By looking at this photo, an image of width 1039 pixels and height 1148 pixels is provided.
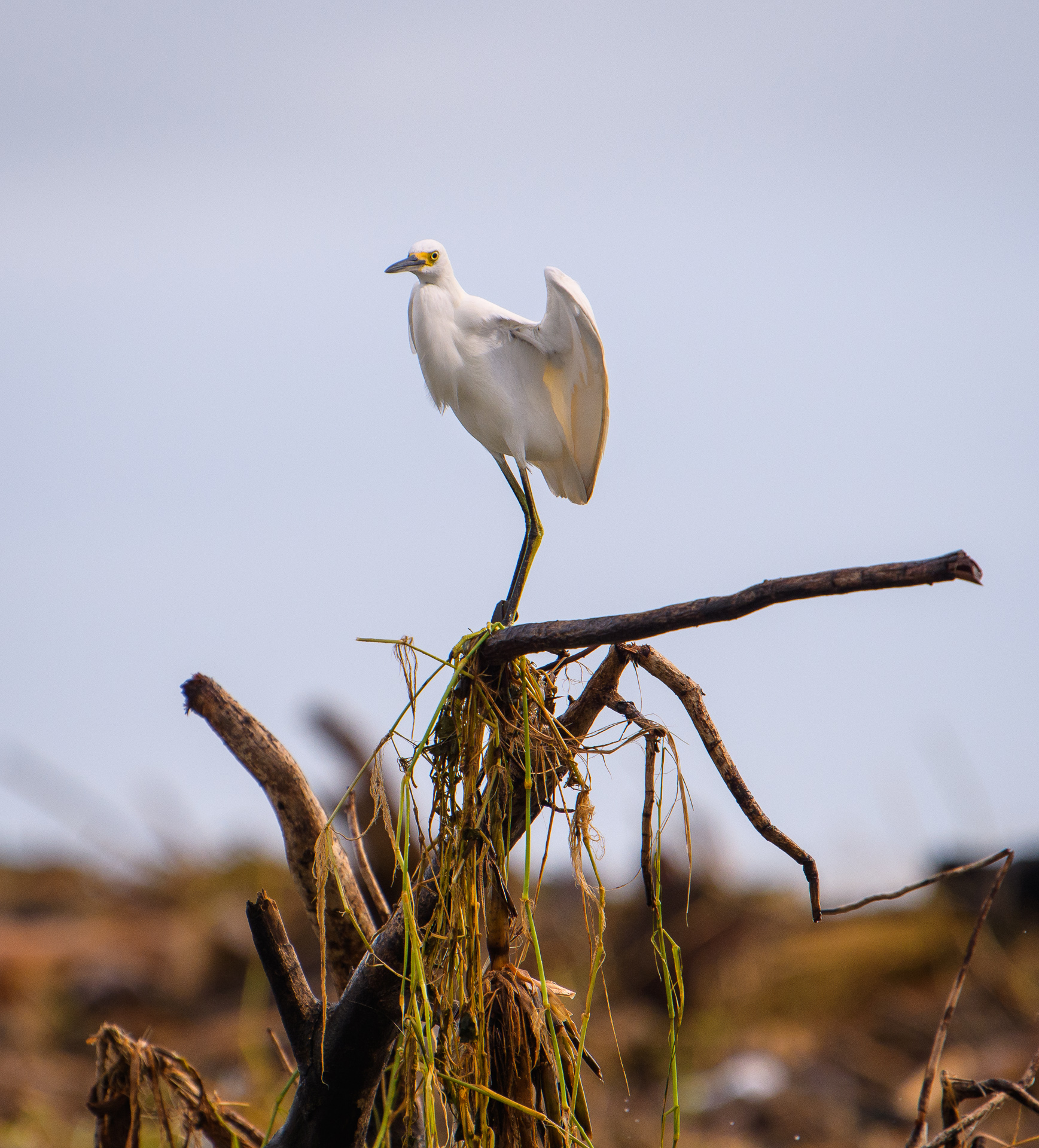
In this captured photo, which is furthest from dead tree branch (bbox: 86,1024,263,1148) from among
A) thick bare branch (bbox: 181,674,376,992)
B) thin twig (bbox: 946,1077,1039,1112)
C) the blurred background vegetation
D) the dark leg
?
the blurred background vegetation

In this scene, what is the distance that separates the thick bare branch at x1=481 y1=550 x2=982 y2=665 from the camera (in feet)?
3.67

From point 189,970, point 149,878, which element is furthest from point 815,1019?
point 149,878

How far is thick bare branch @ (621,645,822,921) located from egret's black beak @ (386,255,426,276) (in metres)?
1.10

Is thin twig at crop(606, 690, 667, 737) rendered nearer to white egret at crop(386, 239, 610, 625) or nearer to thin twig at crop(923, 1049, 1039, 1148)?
white egret at crop(386, 239, 610, 625)

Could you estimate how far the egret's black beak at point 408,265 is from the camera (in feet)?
7.47

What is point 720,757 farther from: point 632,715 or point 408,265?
point 408,265

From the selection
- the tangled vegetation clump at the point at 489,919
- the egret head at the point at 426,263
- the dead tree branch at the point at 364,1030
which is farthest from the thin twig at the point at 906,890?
the egret head at the point at 426,263

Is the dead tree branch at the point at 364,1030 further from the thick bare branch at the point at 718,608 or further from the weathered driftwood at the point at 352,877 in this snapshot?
the thick bare branch at the point at 718,608

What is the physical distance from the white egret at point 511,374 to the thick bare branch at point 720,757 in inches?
23.1

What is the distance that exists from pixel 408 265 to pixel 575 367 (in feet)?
1.41

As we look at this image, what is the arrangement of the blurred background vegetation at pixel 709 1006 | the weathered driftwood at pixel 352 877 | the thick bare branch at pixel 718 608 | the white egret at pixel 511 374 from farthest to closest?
the blurred background vegetation at pixel 709 1006, the white egret at pixel 511 374, the weathered driftwood at pixel 352 877, the thick bare branch at pixel 718 608

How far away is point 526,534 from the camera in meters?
2.27

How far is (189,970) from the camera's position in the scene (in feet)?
26.7

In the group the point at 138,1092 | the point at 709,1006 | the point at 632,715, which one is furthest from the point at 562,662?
the point at 709,1006
